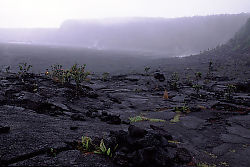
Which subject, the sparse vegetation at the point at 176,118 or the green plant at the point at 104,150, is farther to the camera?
the sparse vegetation at the point at 176,118

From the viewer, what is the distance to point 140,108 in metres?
18.0

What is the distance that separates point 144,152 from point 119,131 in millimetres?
1992

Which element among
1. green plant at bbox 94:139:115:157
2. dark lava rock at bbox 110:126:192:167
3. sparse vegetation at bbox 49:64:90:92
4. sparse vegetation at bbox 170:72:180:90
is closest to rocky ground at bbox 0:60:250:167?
dark lava rock at bbox 110:126:192:167

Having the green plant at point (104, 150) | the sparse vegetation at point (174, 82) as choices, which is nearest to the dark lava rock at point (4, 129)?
the green plant at point (104, 150)

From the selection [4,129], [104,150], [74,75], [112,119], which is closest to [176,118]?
[112,119]

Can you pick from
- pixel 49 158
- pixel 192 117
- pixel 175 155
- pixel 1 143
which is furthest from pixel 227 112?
pixel 1 143

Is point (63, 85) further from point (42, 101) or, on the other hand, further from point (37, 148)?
point (37, 148)

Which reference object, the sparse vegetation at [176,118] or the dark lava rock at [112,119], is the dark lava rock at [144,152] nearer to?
the dark lava rock at [112,119]

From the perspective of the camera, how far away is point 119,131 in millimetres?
8406

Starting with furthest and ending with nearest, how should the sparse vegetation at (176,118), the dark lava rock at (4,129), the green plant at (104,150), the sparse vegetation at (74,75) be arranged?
the sparse vegetation at (74,75) < the sparse vegetation at (176,118) < the dark lava rock at (4,129) < the green plant at (104,150)

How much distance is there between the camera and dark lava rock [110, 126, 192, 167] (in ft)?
21.4

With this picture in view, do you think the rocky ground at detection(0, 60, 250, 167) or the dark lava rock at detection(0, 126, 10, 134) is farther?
the dark lava rock at detection(0, 126, 10, 134)

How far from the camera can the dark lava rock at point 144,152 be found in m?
6.52

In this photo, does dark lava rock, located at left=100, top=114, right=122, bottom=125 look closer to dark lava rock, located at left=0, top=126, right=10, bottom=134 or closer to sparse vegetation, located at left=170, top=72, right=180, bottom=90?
dark lava rock, located at left=0, top=126, right=10, bottom=134
